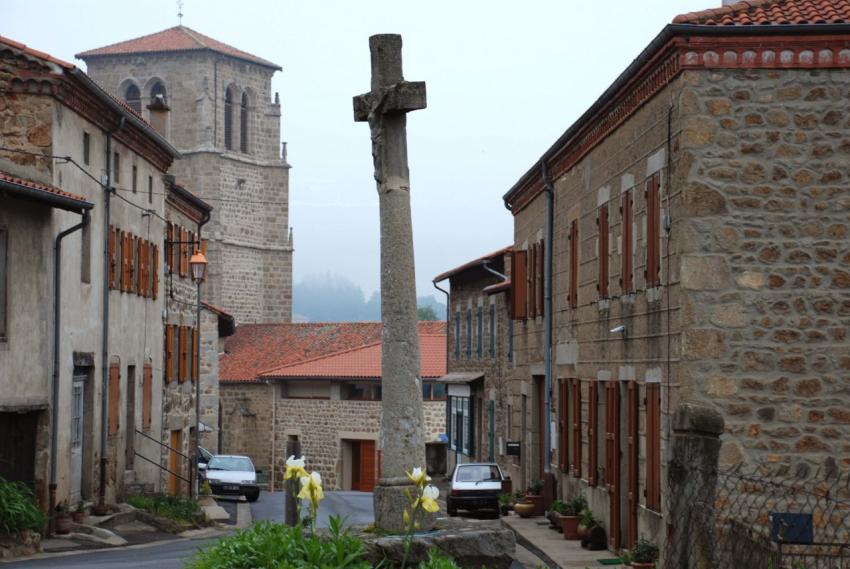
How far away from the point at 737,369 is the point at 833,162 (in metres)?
2.52

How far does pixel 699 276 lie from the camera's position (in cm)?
1664

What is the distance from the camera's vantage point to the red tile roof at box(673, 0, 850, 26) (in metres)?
16.4

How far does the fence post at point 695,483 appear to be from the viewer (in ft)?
25.8

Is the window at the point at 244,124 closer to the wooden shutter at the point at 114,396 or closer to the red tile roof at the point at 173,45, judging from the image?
the red tile roof at the point at 173,45

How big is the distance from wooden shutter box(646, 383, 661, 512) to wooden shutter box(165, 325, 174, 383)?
56.6ft

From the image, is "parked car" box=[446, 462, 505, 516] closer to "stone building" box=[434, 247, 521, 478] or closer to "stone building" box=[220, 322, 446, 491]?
"stone building" box=[434, 247, 521, 478]

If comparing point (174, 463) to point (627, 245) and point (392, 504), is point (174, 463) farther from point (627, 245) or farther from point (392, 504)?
point (392, 504)

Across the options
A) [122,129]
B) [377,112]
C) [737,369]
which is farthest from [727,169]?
[122,129]

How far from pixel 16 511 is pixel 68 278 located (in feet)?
15.7

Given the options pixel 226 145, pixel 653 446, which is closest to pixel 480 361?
pixel 653 446

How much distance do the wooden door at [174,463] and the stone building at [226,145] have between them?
1541 inches

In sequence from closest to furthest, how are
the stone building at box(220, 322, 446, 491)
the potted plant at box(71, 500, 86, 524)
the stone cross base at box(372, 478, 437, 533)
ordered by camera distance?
the stone cross base at box(372, 478, 437, 533)
the potted plant at box(71, 500, 86, 524)
the stone building at box(220, 322, 446, 491)

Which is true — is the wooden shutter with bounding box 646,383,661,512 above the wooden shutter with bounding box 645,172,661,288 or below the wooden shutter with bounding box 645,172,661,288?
below

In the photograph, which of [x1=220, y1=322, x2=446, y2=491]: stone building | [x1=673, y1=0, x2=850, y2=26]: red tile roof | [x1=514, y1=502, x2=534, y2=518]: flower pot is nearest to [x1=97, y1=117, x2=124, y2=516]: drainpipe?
[x1=514, y1=502, x2=534, y2=518]: flower pot
